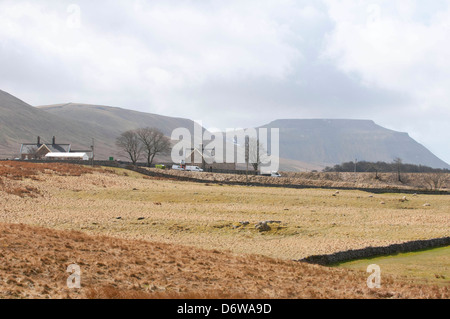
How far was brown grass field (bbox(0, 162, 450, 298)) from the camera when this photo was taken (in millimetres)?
15180

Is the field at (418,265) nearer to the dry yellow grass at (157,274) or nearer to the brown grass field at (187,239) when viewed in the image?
the brown grass field at (187,239)

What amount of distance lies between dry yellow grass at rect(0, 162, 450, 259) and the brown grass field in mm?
87

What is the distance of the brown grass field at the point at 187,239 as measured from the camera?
1518 cm

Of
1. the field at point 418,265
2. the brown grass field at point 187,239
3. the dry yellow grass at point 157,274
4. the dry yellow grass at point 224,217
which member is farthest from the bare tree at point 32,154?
the field at point 418,265

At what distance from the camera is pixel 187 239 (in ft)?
92.7

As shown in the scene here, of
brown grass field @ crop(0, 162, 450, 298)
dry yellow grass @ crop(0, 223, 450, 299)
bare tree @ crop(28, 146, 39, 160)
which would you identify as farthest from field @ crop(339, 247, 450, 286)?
bare tree @ crop(28, 146, 39, 160)

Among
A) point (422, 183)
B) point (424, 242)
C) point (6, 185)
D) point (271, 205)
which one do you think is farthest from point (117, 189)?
point (422, 183)

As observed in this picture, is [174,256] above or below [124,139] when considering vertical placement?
below

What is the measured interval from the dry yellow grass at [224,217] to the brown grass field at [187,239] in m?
0.09

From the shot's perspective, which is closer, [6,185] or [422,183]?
[6,185]

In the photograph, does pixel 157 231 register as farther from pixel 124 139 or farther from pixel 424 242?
pixel 124 139

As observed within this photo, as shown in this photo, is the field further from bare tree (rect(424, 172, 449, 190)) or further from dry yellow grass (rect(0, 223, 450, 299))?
bare tree (rect(424, 172, 449, 190))
